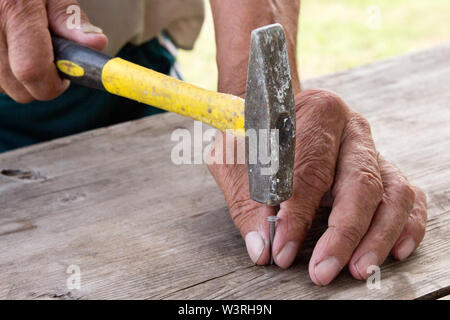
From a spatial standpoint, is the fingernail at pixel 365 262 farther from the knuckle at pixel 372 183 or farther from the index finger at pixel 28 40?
the index finger at pixel 28 40

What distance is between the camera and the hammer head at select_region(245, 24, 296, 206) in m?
0.95

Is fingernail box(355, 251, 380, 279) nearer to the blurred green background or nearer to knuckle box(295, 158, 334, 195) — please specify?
knuckle box(295, 158, 334, 195)

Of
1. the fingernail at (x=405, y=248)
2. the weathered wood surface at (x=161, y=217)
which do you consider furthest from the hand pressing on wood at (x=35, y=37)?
the fingernail at (x=405, y=248)

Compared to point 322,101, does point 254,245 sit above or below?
below

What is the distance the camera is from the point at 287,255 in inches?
44.0

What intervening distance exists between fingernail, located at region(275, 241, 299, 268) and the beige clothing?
37.5 inches

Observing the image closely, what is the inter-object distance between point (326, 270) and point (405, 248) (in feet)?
0.60

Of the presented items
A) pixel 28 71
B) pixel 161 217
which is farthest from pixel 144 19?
pixel 161 217

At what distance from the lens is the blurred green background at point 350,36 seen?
5180 mm

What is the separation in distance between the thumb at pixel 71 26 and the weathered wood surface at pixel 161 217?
38 centimetres

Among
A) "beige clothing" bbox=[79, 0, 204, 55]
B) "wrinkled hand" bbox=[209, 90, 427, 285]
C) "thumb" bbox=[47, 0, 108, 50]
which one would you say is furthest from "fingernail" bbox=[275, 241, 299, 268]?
"beige clothing" bbox=[79, 0, 204, 55]

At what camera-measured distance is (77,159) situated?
1657 millimetres

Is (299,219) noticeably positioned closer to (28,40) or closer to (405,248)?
(405,248)

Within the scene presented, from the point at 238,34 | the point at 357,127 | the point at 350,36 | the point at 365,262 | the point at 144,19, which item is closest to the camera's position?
the point at 365,262
